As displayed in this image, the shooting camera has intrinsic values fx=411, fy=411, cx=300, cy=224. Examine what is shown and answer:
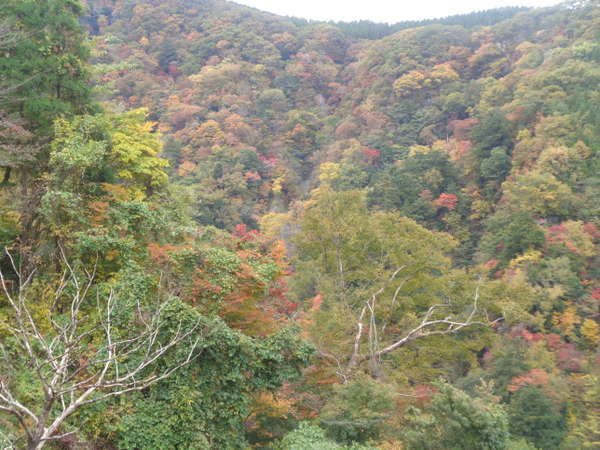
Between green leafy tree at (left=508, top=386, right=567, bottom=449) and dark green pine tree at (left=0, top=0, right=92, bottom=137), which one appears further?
green leafy tree at (left=508, top=386, right=567, bottom=449)

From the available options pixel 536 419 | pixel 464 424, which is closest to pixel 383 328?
pixel 464 424

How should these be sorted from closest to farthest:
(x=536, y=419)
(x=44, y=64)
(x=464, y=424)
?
1. (x=464, y=424)
2. (x=44, y=64)
3. (x=536, y=419)

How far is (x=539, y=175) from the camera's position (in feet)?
73.7

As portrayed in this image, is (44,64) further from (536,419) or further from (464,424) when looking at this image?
(536,419)

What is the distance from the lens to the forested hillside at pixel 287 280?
7289 millimetres

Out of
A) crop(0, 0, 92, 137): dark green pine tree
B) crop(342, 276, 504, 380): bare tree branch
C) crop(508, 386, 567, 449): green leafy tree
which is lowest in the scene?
crop(508, 386, 567, 449): green leafy tree

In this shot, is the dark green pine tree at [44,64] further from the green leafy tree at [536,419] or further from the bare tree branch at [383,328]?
the green leafy tree at [536,419]

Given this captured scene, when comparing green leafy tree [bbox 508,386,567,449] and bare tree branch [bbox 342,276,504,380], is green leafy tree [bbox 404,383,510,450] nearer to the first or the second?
bare tree branch [bbox 342,276,504,380]

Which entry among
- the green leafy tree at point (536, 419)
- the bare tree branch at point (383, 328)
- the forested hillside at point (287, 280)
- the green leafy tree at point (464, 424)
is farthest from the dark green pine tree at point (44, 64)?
the green leafy tree at point (536, 419)

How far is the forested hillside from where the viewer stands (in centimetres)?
729

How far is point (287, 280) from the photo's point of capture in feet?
70.3

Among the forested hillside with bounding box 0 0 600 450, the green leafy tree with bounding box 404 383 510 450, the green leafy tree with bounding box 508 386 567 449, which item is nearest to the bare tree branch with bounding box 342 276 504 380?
the forested hillside with bounding box 0 0 600 450

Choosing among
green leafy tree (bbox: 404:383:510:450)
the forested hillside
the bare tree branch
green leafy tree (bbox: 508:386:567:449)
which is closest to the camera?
the forested hillside

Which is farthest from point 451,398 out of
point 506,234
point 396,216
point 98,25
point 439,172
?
point 98,25
